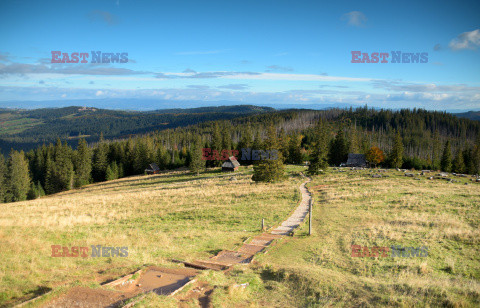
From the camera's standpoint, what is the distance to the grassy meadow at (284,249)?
949 cm

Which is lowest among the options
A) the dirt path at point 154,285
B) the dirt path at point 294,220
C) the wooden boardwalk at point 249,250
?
the dirt path at point 294,220

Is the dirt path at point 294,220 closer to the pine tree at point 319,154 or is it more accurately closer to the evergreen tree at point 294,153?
the pine tree at point 319,154

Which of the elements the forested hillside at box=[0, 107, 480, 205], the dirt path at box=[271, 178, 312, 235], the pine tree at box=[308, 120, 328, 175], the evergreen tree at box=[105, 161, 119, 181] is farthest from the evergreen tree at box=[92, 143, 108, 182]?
the dirt path at box=[271, 178, 312, 235]

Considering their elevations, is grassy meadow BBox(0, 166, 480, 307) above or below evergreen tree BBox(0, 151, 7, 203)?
above

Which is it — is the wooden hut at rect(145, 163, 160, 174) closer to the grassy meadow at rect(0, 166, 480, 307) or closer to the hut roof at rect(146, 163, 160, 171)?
the hut roof at rect(146, 163, 160, 171)

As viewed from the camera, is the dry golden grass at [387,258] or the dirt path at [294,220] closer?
the dry golden grass at [387,258]

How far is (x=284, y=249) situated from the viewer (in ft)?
51.9

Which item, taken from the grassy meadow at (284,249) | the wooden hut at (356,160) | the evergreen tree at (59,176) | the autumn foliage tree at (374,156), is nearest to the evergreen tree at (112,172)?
the evergreen tree at (59,176)

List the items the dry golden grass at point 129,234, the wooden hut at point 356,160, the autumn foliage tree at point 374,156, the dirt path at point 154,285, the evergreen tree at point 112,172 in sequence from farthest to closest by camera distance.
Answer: the evergreen tree at point 112,172 → the autumn foliage tree at point 374,156 → the wooden hut at point 356,160 → the dry golden grass at point 129,234 → the dirt path at point 154,285

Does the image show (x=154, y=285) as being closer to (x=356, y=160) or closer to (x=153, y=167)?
(x=356, y=160)

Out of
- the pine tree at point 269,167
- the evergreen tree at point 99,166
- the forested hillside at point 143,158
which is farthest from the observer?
the evergreen tree at point 99,166

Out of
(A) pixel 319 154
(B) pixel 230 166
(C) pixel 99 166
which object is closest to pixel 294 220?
(A) pixel 319 154

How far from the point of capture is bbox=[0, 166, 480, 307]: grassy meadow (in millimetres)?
9492

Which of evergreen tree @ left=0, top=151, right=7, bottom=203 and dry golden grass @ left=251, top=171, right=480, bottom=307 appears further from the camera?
evergreen tree @ left=0, top=151, right=7, bottom=203
